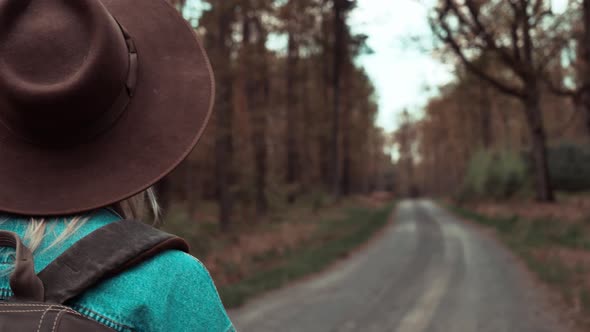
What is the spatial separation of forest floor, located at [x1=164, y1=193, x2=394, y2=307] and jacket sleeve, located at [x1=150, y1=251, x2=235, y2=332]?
7.20m

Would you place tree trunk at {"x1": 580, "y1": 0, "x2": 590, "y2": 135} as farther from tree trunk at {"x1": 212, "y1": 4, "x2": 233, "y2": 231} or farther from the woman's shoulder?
the woman's shoulder

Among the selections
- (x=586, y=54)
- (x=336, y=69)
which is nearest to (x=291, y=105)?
(x=336, y=69)

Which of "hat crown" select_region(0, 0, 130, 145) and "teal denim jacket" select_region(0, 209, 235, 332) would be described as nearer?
"teal denim jacket" select_region(0, 209, 235, 332)

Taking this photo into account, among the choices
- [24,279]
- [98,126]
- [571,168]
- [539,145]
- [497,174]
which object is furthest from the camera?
[497,174]

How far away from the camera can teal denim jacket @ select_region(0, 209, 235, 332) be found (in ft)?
3.54

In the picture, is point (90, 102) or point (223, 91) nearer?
point (90, 102)

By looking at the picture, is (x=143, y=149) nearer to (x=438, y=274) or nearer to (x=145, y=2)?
(x=145, y=2)

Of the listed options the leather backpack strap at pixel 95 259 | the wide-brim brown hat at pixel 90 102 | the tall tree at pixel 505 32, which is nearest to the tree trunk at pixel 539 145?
the tall tree at pixel 505 32

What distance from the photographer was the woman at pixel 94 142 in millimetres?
1096

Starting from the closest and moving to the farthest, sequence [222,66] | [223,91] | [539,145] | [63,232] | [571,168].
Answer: [63,232] < [222,66] < [223,91] < [539,145] < [571,168]

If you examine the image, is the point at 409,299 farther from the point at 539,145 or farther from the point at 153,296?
the point at 539,145

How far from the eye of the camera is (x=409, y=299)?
8562 millimetres

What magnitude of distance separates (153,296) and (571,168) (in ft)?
95.1

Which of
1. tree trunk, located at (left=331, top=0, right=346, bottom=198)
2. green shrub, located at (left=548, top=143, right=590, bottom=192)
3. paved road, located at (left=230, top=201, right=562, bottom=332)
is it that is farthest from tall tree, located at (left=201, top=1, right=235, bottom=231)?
green shrub, located at (left=548, top=143, right=590, bottom=192)
